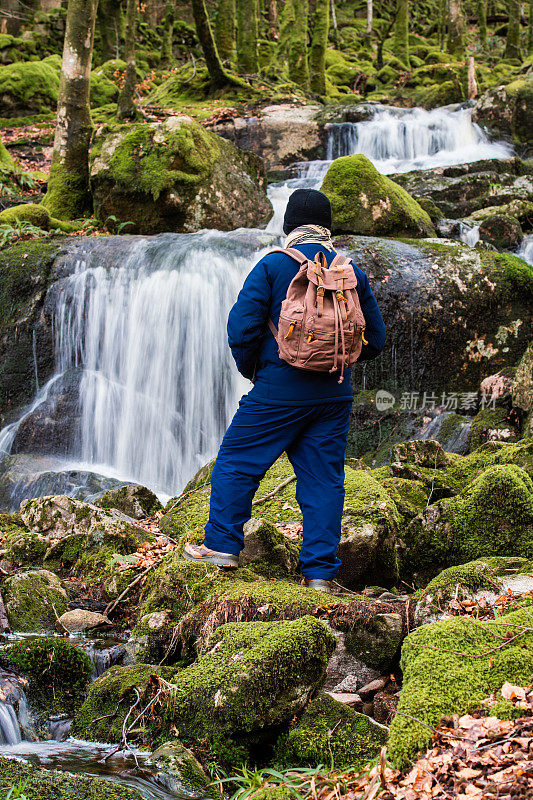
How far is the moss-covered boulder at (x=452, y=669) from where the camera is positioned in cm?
241

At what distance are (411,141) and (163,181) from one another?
9287 mm

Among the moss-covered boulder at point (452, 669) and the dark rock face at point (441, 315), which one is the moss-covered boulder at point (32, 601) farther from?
the dark rock face at point (441, 315)

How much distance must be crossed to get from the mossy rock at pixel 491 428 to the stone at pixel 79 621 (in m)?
4.88

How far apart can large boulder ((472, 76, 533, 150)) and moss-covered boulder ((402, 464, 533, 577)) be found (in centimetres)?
1707

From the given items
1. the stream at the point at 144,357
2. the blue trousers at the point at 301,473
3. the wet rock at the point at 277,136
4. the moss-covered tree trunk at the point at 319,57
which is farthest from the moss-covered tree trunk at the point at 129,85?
the blue trousers at the point at 301,473

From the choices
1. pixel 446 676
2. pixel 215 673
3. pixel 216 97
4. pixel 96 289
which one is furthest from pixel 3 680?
pixel 216 97

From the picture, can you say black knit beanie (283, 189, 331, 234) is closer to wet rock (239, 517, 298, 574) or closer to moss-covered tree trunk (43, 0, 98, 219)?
wet rock (239, 517, 298, 574)

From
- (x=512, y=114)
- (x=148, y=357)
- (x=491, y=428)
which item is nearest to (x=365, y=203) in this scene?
(x=148, y=357)

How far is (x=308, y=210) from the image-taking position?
416 centimetres

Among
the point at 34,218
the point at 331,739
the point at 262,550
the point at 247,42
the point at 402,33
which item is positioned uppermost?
the point at 402,33

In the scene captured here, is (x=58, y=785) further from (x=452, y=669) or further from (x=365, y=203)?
(x=365, y=203)

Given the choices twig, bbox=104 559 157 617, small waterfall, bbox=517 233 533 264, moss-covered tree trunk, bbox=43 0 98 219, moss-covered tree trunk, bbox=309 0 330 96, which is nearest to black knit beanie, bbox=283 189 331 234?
twig, bbox=104 559 157 617

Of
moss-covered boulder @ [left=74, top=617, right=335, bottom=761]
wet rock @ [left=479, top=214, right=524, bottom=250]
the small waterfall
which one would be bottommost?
moss-covered boulder @ [left=74, top=617, right=335, bottom=761]

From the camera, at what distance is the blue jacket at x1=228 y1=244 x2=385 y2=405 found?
13.3 ft
